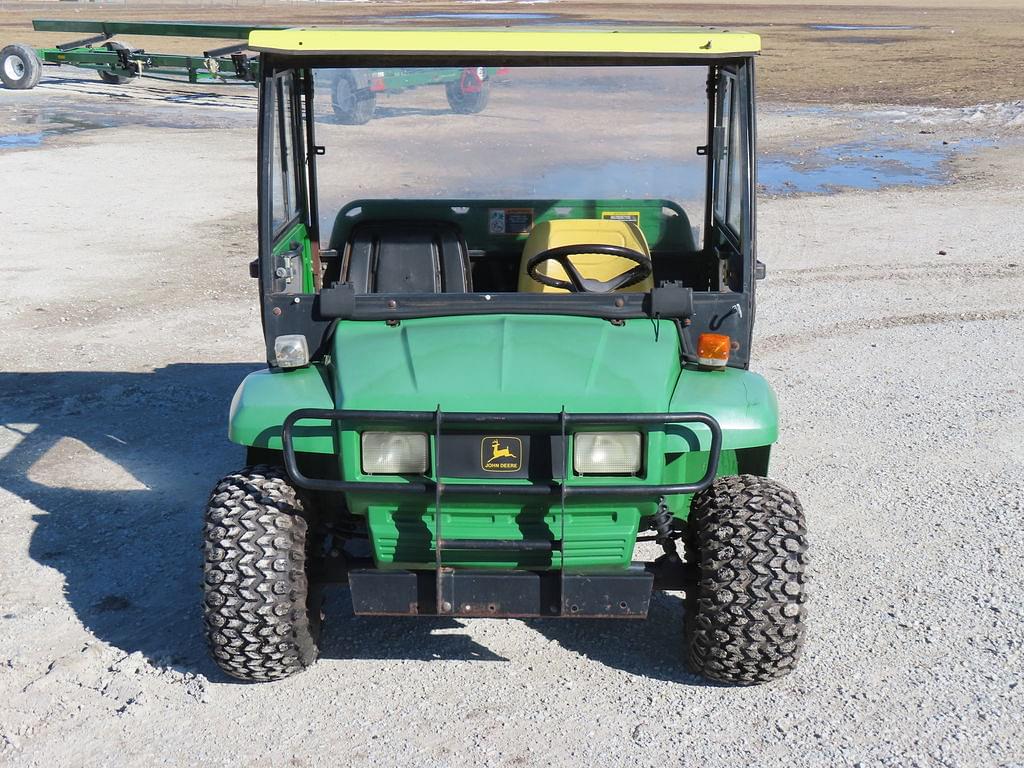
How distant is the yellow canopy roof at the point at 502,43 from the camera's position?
4.17 m

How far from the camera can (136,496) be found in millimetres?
5742

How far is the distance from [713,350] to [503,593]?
3.71 ft

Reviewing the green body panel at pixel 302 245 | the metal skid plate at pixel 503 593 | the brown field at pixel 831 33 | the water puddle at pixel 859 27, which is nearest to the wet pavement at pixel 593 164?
the green body panel at pixel 302 245

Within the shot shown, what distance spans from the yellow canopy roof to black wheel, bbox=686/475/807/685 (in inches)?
57.9

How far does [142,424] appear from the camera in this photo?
264 inches

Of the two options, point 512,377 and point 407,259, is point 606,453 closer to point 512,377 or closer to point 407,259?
point 512,377

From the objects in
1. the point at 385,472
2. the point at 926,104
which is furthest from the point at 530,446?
the point at 926,104

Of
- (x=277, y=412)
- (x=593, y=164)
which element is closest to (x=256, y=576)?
(x=277, y=412)

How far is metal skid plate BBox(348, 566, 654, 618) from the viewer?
12.4 ft

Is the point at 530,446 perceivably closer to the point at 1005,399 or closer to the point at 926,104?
the point at 1005,399

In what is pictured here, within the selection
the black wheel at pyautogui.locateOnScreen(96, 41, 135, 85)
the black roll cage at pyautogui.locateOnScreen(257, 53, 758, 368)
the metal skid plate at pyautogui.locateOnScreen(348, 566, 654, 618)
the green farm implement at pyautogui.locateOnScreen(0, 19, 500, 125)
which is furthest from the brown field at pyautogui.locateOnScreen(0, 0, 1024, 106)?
the metal skid plate at pyautogui.locateOnScreen(348, 566, 654, 618)

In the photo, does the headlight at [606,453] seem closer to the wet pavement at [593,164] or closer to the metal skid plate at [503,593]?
the metal skid plate at [503,593]

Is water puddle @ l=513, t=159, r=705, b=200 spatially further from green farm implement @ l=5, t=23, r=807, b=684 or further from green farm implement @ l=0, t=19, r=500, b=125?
green farm implement @ l=0, t=19, r=500, b=125

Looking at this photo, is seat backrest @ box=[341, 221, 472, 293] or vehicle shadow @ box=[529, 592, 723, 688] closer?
vehicle shadow @ box=[529, 592, 723, 688]
